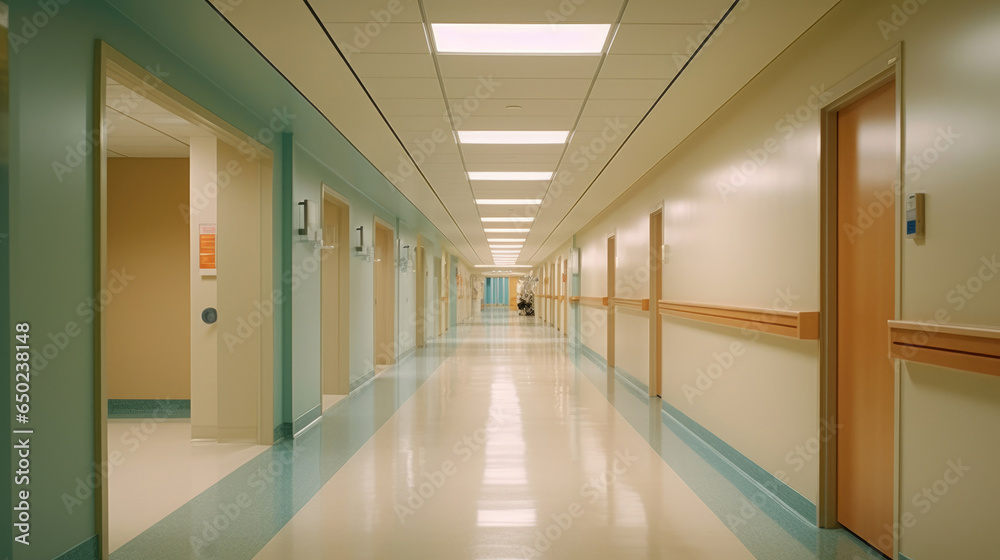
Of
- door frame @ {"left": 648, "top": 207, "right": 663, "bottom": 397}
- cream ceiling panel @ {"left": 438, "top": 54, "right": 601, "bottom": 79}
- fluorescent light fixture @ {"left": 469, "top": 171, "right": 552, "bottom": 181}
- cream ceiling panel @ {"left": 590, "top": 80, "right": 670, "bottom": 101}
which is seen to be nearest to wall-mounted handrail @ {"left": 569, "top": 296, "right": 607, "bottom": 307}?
door frame @ {"left": 648, "top": 207, "right": 663, "bottom": 397}

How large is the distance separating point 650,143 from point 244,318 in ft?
13.3

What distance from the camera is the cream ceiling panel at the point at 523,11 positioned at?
9.48 ft

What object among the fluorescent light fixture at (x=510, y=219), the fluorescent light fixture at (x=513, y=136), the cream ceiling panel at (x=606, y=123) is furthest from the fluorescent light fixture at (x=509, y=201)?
the cream ceiling panel at (x=606, y=123)

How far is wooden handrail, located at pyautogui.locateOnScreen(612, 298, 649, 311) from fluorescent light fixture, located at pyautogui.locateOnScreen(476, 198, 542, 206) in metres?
2.07

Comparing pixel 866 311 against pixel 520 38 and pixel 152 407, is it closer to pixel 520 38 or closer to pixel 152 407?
pixel 520 38

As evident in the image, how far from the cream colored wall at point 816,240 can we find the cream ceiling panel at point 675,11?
638 millimetres

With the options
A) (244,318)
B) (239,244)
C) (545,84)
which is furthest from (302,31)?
(244,318)

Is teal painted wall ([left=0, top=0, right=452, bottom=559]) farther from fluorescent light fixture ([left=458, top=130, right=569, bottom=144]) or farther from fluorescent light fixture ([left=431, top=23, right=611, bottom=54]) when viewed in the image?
fluorescent light fixture ([left=458, top=130, right=569, bottom=144])

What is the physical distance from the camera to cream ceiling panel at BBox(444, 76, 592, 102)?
3.96 m

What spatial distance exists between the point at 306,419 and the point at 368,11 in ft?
13.0

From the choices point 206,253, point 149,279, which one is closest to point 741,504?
point 206,253

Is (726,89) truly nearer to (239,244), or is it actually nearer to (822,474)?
(822,474)

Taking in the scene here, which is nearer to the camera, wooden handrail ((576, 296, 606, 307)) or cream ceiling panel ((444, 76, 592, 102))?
cream ceiling panel ((444, 76, 592, 102))

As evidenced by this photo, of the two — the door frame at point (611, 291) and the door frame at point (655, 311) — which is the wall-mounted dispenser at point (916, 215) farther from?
the door frame at point (611, 291)
